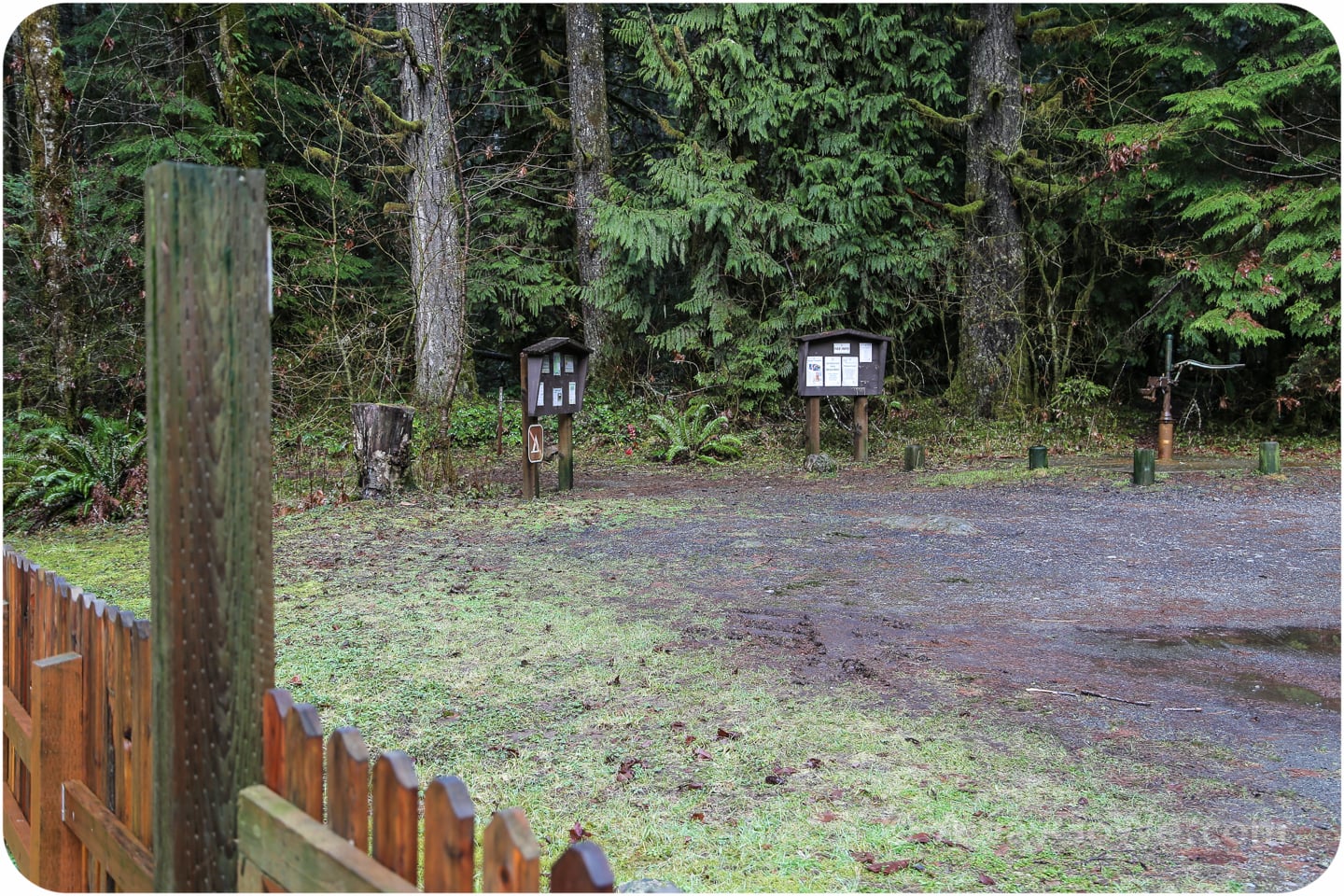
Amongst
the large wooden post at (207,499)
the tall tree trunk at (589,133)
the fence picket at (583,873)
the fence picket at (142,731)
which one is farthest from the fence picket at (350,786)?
the tall tree trunk at (589,133)

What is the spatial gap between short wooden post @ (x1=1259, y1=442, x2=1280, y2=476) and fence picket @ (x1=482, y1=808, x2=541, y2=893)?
12.2m

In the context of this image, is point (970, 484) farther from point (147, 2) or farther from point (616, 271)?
point (147, 2)

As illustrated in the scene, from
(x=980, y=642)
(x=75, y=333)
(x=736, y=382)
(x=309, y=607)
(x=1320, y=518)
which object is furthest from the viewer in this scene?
(x=736, y=382)

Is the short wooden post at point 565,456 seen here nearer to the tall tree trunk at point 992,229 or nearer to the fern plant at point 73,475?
the fern plant at point 73,475

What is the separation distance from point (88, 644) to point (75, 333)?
38.5ft

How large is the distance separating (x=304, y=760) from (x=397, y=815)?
1.12 feet

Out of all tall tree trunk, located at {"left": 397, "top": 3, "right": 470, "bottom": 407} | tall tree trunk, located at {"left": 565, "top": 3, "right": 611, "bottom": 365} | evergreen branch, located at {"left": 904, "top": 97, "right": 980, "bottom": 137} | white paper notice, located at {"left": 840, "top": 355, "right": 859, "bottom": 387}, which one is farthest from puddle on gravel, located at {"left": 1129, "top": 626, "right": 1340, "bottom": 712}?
tall tree trunk, located at {"left": 565, "top": 3, "right": 611, "bottom": 365}

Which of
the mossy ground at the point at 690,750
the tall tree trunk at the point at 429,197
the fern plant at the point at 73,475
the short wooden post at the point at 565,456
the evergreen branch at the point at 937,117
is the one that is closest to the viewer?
the mossy ground at the point at 690,750

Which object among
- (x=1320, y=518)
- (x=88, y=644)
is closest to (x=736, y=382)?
(x=1320, y=518)

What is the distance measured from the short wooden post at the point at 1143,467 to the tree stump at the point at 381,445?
25.5 feet

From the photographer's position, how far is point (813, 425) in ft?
44.4

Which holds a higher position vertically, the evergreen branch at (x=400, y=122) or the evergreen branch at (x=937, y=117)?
the evergreen branch at (x=937, y=117)

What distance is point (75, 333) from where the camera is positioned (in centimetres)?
1279

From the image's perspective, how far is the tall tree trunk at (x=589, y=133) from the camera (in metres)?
17.3
